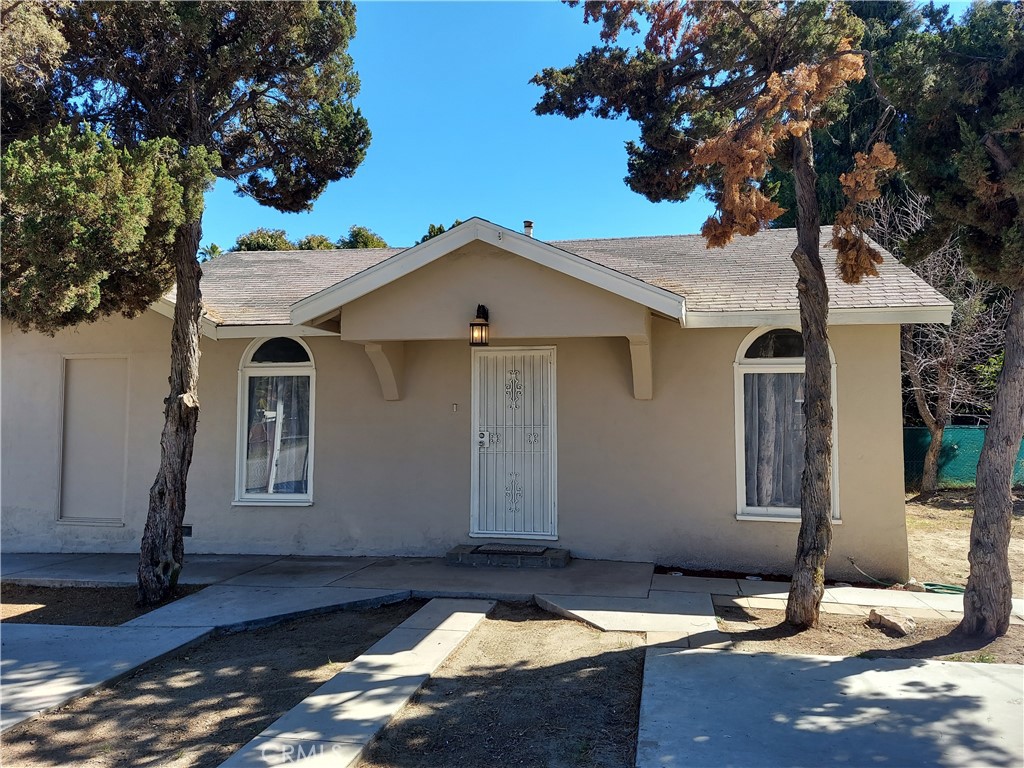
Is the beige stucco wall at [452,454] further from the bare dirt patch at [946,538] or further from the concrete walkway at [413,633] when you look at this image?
the bare dirt patch at [946,538]

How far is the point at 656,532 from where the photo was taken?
25.6 ft

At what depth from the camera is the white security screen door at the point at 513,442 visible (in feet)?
27.1

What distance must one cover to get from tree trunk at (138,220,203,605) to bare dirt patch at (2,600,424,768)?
4.80ft

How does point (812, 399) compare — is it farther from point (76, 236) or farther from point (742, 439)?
point (76, 236)

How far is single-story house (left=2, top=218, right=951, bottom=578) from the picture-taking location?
7230mm

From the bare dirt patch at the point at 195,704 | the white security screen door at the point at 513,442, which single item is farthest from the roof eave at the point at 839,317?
the bare dirt patch at the point at 195,704

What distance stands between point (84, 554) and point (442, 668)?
6.59 meters

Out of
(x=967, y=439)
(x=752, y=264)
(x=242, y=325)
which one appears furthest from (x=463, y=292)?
(x=967, y=439)

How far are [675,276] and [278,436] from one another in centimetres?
571

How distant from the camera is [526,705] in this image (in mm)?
4223

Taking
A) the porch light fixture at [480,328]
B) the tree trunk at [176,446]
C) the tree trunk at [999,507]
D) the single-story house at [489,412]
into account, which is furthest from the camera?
the single-story house at [489,412]

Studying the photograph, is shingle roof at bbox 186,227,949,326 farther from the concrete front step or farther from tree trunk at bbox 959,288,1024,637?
the concrete front step

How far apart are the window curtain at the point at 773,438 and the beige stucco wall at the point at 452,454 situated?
27 centimetres

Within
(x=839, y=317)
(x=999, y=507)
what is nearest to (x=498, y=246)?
(x=839, y=317)
